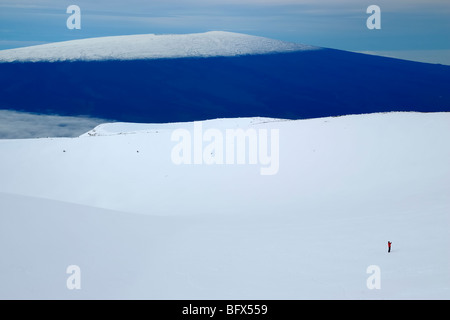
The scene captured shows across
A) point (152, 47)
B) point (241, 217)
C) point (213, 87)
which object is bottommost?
point (241, 217)

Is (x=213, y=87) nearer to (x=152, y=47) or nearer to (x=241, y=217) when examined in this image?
(x=152, y=47)

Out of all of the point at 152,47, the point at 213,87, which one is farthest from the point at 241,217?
the point at 152,47

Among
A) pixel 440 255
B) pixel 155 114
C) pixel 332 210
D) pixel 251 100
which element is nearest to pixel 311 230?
pixel 332 210

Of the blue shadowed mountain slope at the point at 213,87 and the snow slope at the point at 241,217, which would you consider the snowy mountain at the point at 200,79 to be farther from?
the snow slope at the point at 241,217

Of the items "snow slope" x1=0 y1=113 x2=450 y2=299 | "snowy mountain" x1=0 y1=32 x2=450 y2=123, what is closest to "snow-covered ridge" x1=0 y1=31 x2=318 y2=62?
"snowy mountain" x1=0 y1=32 x2=450 y2=123

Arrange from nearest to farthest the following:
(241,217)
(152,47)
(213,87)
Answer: (241,217) < (213,87) < (152,47)

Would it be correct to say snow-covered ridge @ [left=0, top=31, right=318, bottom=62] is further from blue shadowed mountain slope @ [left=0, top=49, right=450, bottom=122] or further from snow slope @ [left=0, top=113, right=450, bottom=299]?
snow slope @ [left=0, top=113, right=450, bottom=299]

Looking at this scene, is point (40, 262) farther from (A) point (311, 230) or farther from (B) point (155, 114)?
(B) point (155, 114)

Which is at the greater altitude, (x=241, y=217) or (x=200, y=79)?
(x=200, y=79)
